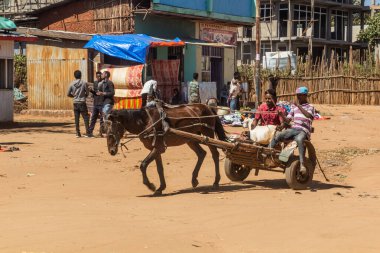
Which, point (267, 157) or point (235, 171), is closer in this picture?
point (267, 157)

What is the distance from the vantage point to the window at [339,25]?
188ft

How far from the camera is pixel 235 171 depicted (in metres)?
11.9

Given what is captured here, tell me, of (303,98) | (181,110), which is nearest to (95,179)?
(181,110)

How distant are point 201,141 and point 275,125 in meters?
1.39

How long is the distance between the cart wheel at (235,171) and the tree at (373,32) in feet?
143

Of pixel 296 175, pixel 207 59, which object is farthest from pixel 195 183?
pixel 207 59

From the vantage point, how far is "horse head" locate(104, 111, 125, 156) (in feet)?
32.9

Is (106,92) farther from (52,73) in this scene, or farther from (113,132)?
(52,73)

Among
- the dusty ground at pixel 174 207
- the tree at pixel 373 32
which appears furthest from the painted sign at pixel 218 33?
the tree at pixel 373 32

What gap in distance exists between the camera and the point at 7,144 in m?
16.5

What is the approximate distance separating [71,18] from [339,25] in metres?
33.6

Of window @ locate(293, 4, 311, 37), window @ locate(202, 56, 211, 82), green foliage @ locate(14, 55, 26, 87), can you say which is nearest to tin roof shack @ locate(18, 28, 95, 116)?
window @ locate(202, 56, 211, 82)

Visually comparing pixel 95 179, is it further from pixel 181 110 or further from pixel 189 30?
pixel 189 30

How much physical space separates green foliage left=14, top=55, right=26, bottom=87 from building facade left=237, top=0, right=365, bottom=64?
1932 centimetres
